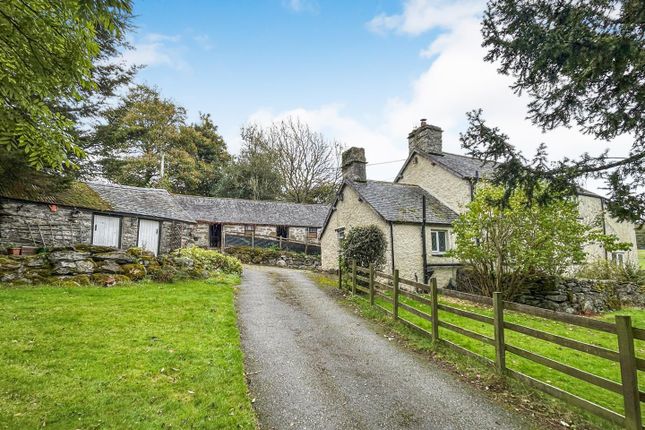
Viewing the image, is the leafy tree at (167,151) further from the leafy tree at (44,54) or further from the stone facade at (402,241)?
the leafy tree at (44,54)

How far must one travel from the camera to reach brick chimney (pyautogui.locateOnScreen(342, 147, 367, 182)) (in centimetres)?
1844

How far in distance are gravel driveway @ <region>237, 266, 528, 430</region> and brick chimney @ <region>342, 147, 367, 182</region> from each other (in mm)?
10703

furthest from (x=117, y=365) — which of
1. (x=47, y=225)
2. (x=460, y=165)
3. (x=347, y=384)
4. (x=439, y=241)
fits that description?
(x=460, y=165)

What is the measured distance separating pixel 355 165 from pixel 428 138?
224 inches

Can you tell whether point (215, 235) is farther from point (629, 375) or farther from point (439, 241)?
point (629, 375)

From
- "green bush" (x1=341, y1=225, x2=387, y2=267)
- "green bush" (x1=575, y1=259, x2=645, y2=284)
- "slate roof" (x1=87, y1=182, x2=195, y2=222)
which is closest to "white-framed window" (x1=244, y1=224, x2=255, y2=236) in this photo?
"slate roof" (x1=87, y1=182, x2=195, y2=222)

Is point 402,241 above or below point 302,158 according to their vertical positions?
below

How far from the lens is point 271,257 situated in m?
26.4

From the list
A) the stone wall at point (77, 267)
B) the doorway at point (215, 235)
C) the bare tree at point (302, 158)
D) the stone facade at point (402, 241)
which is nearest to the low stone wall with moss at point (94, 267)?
the stone wall at point (77, 267)

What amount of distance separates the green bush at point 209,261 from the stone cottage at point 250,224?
11.2 meters

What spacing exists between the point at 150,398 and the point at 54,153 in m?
3.93

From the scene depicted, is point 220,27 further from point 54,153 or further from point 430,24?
point 54,153

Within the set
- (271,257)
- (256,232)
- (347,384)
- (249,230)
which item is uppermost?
(249,230)

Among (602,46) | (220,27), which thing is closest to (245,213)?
(220,27)
